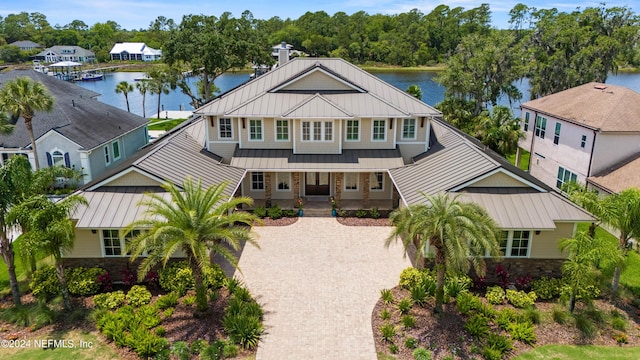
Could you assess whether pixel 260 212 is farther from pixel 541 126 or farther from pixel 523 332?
pixel 541 126

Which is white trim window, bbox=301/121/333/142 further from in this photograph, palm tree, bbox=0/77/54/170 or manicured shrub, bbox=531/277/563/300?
palm tree, bbox=0/77/54/170

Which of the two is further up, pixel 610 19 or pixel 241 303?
pixel 610 19

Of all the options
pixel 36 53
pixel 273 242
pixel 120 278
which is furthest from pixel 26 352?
pixel 36 53

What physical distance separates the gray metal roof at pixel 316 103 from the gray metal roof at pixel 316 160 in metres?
2.23

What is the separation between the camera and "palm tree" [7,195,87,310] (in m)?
15.3

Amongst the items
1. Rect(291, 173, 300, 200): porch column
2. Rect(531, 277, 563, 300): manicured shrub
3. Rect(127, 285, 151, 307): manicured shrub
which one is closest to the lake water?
Rect(291, 173, 300, 200): porch column

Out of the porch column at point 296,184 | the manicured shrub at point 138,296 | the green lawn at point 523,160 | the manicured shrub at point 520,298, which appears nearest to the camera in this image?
the manicured shrub at point 138,296

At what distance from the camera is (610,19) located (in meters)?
44.0

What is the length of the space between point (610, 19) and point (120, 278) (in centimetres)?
4792

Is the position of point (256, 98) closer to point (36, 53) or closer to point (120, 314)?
point (120, 314)

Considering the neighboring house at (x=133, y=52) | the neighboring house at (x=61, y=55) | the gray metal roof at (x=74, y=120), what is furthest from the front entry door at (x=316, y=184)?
the neighboring house at (x=133, y=52)

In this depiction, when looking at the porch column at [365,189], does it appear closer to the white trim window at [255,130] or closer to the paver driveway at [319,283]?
the paver driveway at [319,283]

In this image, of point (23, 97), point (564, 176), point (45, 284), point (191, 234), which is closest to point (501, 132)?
point (564, 176)

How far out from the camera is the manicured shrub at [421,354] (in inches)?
569
